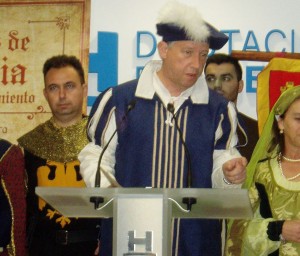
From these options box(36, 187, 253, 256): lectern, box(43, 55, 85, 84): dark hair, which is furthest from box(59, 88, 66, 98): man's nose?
box(36, 187, 253, 256): lectern

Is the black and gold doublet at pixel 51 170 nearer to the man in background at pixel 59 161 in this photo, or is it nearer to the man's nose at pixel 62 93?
the man in background at pixel 59 161

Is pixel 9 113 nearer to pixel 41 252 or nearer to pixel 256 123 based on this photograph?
pixel 41 252

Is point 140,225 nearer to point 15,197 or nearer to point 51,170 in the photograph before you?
point 15,197

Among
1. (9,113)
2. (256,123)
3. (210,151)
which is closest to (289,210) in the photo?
(210,151)

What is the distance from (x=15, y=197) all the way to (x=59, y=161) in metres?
0.39

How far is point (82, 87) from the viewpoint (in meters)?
4.26

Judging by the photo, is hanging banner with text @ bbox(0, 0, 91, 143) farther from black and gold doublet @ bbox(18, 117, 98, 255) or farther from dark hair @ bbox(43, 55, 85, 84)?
black and gold doublet @ bbox(18, 117, 98, 255)

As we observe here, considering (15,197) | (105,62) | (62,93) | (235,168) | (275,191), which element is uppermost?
(105,62)

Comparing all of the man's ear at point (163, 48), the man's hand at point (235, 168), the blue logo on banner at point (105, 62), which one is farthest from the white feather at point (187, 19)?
the blue logo on banner at point (105, 62)

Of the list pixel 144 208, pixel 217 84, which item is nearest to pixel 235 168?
pixel 144 208

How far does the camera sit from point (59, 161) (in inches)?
156

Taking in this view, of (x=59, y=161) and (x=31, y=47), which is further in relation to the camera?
(x=31, y=47)

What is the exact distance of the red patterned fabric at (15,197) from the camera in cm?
365

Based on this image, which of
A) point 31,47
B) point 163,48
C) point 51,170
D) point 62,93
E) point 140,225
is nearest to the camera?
point 140,225
